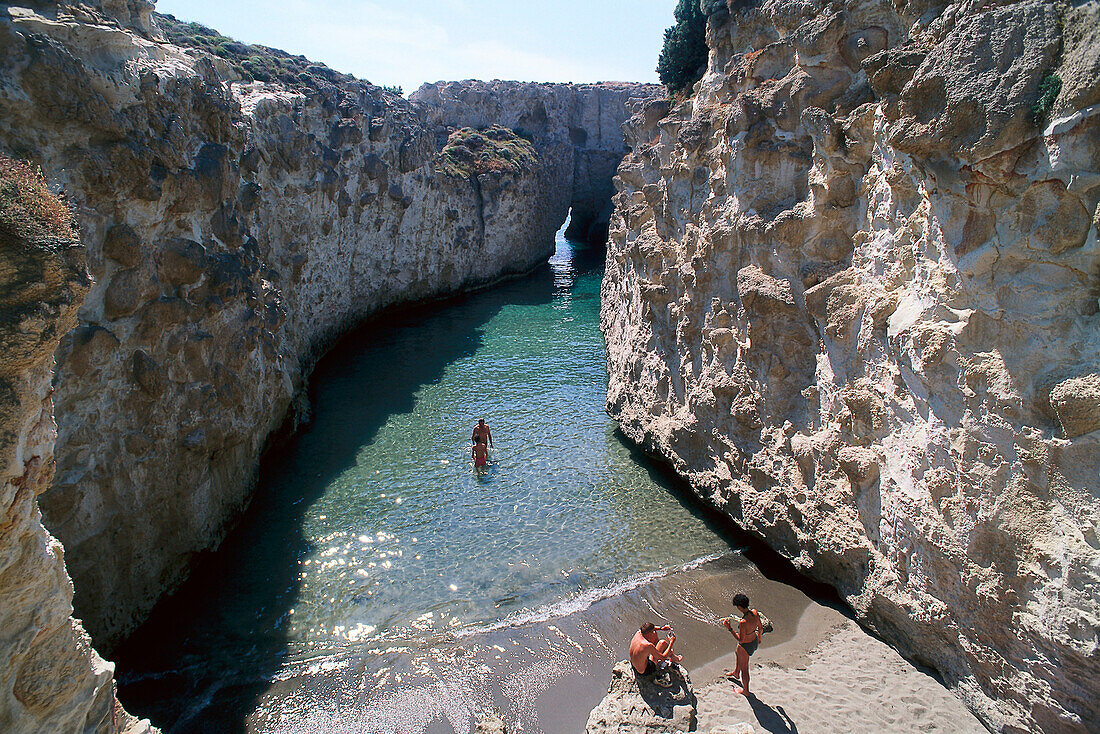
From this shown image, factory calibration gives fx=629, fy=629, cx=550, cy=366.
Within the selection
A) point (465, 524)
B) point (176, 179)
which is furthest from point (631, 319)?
point (176, 179)

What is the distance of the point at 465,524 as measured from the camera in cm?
1202

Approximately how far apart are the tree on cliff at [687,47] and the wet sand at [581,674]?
1574cm

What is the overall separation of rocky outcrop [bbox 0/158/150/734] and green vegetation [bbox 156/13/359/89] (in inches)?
630

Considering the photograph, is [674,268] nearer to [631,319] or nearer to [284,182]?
[631,319]

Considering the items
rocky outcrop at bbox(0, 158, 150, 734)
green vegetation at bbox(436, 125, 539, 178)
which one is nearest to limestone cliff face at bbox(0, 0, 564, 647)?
rocky outcrop at bbox(0, 158, 150, 734)

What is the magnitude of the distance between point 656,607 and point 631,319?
31.4 feet

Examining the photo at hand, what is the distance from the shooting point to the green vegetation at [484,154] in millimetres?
36312

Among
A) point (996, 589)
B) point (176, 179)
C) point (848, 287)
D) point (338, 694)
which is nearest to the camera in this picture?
point (996, 589)

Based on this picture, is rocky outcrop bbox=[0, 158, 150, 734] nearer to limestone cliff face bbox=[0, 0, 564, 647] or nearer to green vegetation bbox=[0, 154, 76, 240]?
green vegetation bbox=[0, 154, 76, 240]

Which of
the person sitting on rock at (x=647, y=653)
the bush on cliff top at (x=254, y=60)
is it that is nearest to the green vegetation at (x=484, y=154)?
the bush on cliff top at (x=254, y=60)

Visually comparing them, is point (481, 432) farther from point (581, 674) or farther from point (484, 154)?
point (484, 154)

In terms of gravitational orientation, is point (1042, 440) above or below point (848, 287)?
below

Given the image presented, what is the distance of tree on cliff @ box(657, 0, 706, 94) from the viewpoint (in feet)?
66.8

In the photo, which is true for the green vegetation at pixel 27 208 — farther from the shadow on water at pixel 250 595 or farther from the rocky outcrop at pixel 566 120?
the rocky outcrop at pixel 566 120
